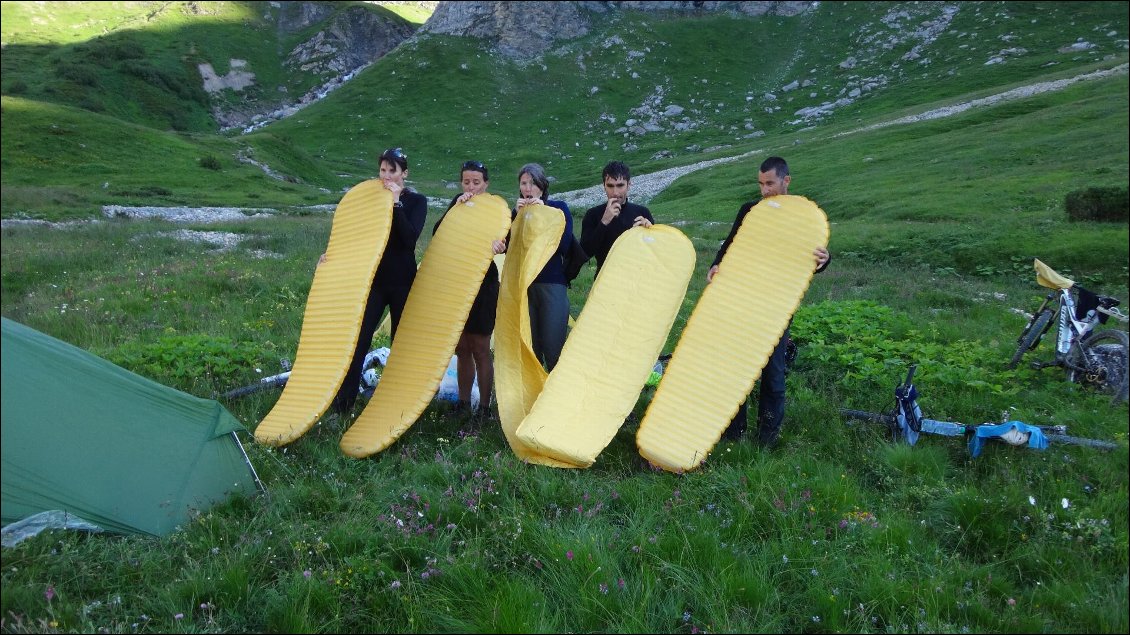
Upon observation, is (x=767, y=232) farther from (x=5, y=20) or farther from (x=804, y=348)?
(x=5, y=20)

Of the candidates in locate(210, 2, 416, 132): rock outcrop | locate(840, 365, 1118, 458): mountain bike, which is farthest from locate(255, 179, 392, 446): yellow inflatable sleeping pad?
locate(210, 2, 416, 132): rock outcrop

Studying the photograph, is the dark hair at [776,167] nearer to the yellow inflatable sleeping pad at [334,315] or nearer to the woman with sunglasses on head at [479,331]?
the woman with sunglasses on head at [479,331]

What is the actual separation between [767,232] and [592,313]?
6.36ft

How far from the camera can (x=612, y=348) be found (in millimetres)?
6254

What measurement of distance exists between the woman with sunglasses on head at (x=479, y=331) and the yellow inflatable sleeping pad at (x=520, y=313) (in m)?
0.16

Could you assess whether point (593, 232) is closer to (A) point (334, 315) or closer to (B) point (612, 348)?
(B) point (612, 348)

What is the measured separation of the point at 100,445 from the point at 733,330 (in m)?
5.09

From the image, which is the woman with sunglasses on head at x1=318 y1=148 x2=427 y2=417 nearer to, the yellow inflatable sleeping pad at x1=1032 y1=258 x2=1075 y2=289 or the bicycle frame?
the bicycle frame

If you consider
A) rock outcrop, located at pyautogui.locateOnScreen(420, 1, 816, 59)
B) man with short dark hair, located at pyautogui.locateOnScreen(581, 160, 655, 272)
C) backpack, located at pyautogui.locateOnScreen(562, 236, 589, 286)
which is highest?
rock outcrop, located at pyautogui.locateOnScreen(420, 1, 816, 59)

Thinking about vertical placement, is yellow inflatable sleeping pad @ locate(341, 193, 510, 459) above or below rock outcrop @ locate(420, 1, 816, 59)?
below

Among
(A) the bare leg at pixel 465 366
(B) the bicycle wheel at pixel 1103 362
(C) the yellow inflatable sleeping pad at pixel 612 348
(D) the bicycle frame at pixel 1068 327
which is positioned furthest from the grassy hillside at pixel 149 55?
(B) the bicycle wheel at pixel 1103 362

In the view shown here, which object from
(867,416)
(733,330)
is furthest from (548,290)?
(867,416)

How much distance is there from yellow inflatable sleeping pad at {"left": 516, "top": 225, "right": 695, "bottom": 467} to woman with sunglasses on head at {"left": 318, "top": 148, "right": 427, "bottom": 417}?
6.32ft

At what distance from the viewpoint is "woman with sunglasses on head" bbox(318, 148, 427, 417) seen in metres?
6.46
